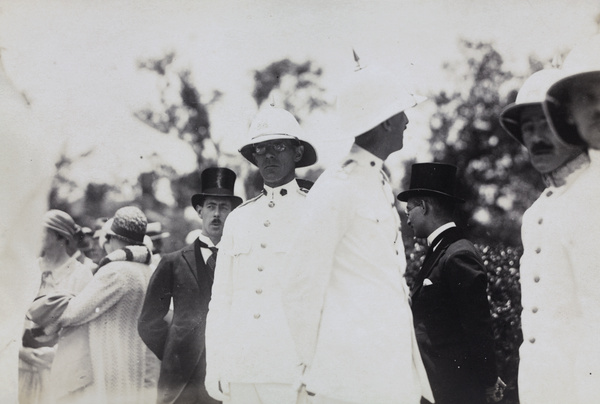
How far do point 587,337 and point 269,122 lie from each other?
8.16 feet

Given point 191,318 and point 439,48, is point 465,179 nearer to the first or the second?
point 439,48

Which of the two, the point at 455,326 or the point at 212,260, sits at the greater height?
the point at 212,260

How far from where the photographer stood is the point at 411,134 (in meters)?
5.46

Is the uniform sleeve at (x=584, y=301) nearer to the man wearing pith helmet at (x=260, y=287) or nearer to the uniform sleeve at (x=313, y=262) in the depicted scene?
the uniform sleeve at (x=313, y=262)

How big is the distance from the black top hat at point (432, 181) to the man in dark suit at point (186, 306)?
1.25m

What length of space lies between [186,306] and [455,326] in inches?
73.0

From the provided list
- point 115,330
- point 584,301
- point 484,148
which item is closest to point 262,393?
point 115,330

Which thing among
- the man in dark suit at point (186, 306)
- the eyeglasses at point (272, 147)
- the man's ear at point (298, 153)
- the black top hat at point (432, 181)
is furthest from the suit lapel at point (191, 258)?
the black top hat at point (432, 181)

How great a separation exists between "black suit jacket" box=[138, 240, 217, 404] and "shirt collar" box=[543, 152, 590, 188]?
241 cm

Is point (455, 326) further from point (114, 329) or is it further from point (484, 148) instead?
point (114, 329)

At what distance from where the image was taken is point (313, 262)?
4.17m

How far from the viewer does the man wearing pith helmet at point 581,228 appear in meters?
4.46

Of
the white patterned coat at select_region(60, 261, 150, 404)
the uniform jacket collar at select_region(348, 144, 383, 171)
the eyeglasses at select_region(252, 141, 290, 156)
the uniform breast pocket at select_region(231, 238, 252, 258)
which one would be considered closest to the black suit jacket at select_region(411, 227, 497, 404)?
the uniform jacket collar at select_region(348, 144, 383, 171)

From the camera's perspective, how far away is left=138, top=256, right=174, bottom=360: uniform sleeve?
534cm
